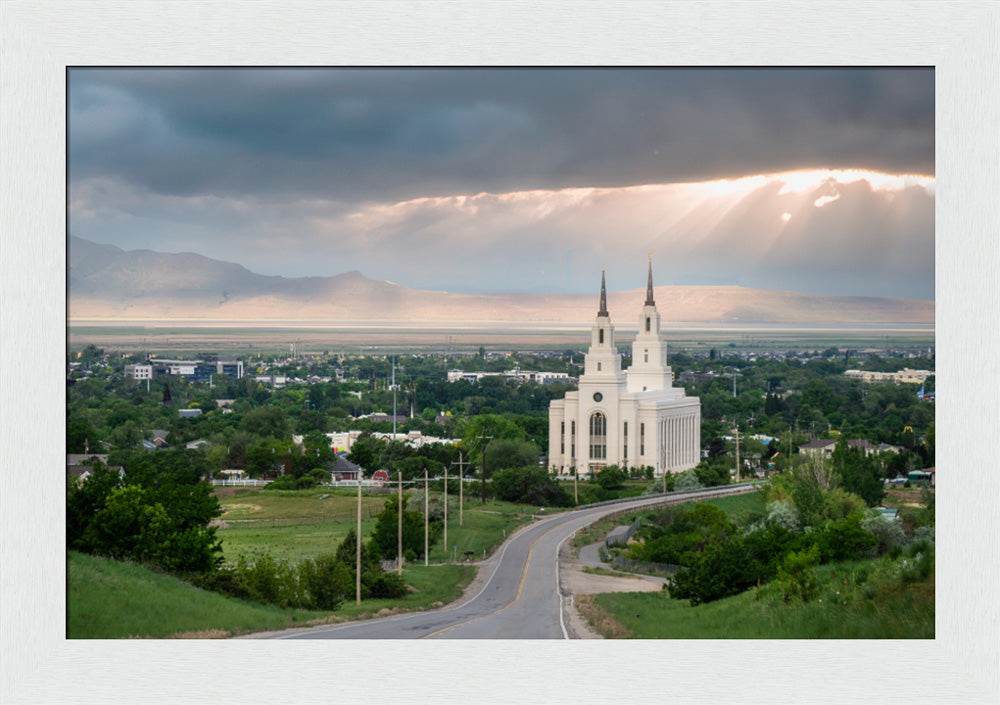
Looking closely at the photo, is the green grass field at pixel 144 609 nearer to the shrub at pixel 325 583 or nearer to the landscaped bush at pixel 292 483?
the shrub at pixel 325 583

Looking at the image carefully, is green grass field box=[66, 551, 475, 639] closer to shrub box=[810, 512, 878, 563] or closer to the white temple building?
shrub box=[810, 512, 878, 563]

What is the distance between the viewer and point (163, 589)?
1446 centimetres

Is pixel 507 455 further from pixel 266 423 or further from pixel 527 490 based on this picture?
pixel 266 423

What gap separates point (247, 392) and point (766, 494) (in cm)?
3618

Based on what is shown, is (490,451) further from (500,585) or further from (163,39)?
(163,39)

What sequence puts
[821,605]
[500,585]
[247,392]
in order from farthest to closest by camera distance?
[247,392], [500,585], [821,605]

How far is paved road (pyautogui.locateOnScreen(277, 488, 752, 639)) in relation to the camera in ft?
43.8

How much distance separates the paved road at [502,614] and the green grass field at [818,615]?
0.96 metres

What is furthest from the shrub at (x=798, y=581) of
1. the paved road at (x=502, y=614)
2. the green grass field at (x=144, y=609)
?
the green grass field at (x=144, y=609)

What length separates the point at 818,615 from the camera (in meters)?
12.8

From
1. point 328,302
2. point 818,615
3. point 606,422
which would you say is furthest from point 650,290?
point 818,615

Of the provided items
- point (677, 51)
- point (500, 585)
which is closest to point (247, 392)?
point (500, 585)

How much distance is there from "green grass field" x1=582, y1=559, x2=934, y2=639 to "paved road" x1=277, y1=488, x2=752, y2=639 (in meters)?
0.96

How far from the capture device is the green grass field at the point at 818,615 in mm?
12164
